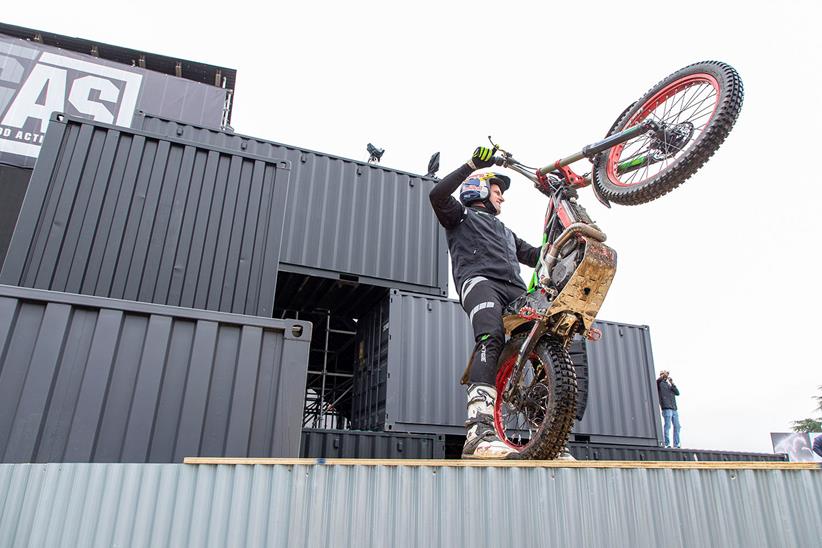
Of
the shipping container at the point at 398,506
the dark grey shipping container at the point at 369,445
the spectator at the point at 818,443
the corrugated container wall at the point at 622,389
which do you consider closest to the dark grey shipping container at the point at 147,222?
the dark grey shipping container at the point at 369,445

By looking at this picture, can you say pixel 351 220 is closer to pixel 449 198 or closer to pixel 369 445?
pixel 369 445

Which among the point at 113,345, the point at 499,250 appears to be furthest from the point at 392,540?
the point at 499,250

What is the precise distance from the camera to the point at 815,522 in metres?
2.55

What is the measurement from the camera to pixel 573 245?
3752 mm

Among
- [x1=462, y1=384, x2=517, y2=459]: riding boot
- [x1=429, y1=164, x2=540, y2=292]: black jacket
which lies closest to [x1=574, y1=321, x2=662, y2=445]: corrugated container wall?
[x1=429, y1=164, x2=540, y2=292]: black jacket

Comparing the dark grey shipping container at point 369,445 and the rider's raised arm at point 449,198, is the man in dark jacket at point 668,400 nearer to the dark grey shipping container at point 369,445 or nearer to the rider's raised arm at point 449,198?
the dark grey shipping container at point 369,445

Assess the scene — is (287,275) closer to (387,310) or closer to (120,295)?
(387,310)

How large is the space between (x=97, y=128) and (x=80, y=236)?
1179 mm

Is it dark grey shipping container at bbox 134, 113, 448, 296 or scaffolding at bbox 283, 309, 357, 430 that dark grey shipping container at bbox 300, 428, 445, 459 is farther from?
scaffolding at bbox 283, 309, 357, 430

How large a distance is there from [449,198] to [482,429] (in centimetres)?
164

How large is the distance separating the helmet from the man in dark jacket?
757 centimetres

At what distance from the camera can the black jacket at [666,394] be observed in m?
10.6

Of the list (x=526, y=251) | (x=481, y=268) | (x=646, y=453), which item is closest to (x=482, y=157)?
(x=481, y=268)

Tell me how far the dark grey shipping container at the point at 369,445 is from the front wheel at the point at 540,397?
298cm
